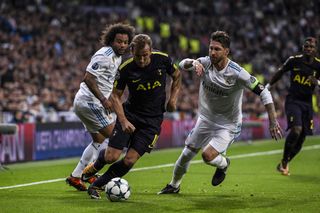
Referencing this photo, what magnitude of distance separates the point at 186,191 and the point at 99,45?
16692 mm

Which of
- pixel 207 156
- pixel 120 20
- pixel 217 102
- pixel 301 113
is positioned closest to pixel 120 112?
pixel 207 156

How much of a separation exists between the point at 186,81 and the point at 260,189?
18.2 metres

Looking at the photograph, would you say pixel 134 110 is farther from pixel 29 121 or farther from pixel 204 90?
pixel 29 121

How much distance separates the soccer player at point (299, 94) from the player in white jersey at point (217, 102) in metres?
3.57

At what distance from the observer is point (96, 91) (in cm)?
978

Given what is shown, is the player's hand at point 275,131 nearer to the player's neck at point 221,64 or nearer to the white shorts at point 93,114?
the player's neck at point 221,64

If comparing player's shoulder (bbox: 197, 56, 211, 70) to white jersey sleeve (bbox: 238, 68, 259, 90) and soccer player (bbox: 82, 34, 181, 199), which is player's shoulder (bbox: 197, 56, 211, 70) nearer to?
soccer player (bbox: 82, 34, 181, 199)

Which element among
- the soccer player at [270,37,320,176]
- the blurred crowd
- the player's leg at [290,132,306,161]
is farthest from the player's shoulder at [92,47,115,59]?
the blurred crowd

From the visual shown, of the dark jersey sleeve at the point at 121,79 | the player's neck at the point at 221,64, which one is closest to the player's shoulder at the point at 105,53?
the dark jersey sleeve at the point at 121,79

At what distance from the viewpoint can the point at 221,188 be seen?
11.0 meters

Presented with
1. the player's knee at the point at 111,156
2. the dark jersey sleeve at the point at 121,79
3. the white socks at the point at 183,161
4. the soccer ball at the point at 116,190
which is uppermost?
the dark jersey sleeve at the point at 121,79

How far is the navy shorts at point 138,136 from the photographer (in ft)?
30.8

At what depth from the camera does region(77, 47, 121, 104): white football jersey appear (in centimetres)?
1019

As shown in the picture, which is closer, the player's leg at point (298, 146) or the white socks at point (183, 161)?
the white socks at point (183, 161)
